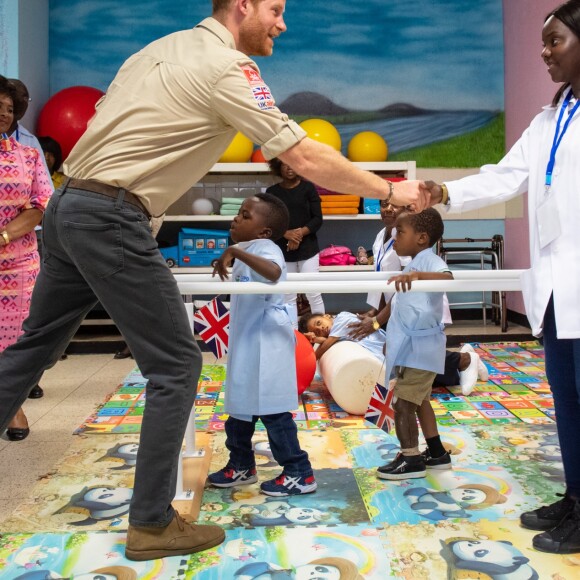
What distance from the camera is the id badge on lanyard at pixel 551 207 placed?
6.35 ft

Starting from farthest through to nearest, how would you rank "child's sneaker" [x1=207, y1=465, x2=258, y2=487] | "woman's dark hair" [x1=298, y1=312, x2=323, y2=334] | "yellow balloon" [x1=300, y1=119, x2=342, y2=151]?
"yellow balloon" [x1=300, y1=119, x2=342, y2=151], "woman's dark hair" [x1=298, y1=312, x2=323, y2=334], "child's sneaker" [x1=207, y1=465, x2=258, y2=487]

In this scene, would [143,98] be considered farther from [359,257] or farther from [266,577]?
[359,257]

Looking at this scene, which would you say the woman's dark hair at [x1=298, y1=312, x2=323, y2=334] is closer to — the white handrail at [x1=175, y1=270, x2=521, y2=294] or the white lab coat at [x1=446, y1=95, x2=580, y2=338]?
the white handrail at [x1=175, y1=270, x2=521, y2=294]

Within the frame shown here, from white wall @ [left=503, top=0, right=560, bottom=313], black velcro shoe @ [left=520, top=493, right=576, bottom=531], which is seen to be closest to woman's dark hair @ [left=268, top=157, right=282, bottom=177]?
white wall @ [left=503, top=0, right=560, bottom=313]

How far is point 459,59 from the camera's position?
683 centimetres

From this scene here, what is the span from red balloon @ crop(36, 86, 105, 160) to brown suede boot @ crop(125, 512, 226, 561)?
4337 mm

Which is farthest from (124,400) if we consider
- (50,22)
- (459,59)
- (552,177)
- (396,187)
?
(459,59)

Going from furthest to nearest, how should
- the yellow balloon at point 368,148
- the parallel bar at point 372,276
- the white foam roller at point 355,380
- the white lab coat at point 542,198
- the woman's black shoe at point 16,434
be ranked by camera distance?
the yellow balloon at point 368,148 < the white foam roller at point 355,380 < the woman's black shoe at point 16,434 < the parallel bar at point 372,276 < the white lab coat at point 542,198

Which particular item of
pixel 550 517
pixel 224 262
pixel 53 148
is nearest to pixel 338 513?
pixel 550 517

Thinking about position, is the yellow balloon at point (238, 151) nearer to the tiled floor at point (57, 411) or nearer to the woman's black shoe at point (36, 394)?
the tiled floor at point (57, 411)

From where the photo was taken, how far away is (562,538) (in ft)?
6.63

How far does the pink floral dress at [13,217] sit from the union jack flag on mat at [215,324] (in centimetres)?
92

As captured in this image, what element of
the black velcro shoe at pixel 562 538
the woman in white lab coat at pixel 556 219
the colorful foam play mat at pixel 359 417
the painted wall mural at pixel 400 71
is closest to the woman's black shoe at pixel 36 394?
the colorful foam play mat at pixel 359 417

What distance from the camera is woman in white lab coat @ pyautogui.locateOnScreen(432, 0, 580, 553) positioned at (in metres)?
1.92
